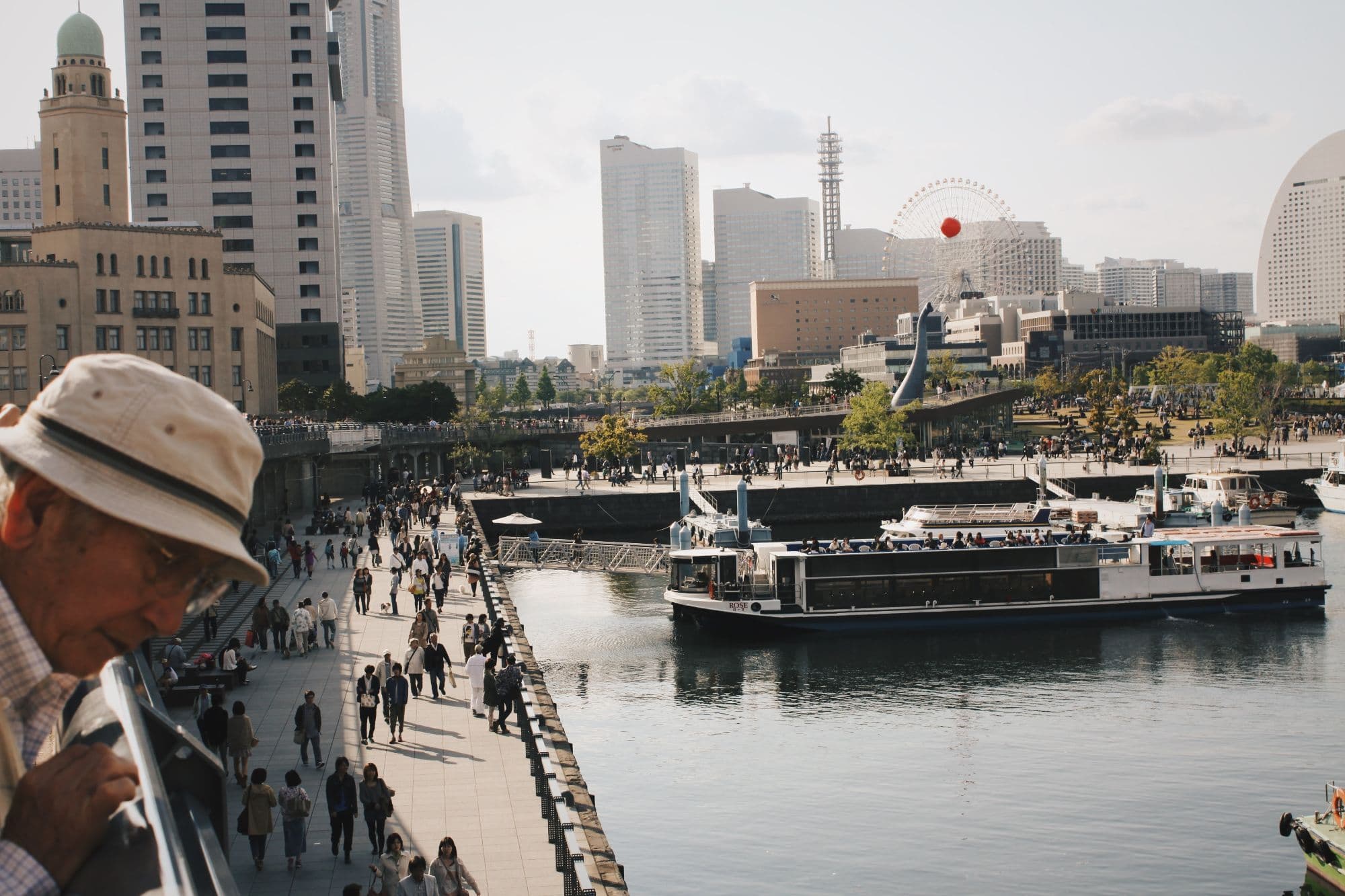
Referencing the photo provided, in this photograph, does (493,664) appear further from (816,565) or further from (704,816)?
(816,565)

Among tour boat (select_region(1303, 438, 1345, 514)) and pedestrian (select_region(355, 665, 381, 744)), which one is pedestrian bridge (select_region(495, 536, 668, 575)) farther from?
tour boat (select_region(1303, 438, 1345, 514))

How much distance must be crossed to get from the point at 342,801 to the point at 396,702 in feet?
21.8

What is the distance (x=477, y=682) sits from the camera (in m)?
28.0

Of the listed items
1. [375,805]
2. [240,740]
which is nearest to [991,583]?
[240,740]

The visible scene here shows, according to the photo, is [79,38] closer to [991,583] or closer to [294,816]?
[991,583]

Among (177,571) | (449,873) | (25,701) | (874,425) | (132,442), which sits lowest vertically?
(449,873)

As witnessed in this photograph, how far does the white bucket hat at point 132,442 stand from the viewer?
7.67ft

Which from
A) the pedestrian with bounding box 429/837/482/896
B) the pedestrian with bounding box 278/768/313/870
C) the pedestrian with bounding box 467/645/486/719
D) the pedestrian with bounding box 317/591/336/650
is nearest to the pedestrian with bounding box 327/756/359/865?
the pedestrian with bounding box 278/768/313/870

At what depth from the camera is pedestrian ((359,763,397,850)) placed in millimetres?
19547

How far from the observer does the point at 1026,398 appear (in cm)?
19275

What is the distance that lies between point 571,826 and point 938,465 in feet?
285

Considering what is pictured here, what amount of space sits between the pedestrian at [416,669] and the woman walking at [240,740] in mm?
7751

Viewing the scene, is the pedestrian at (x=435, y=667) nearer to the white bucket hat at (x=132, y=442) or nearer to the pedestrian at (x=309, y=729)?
the pedestrian at (x=309, y=729)

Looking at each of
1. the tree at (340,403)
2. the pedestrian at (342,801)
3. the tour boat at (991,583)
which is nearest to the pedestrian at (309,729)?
the pedestrian at (342,801)
